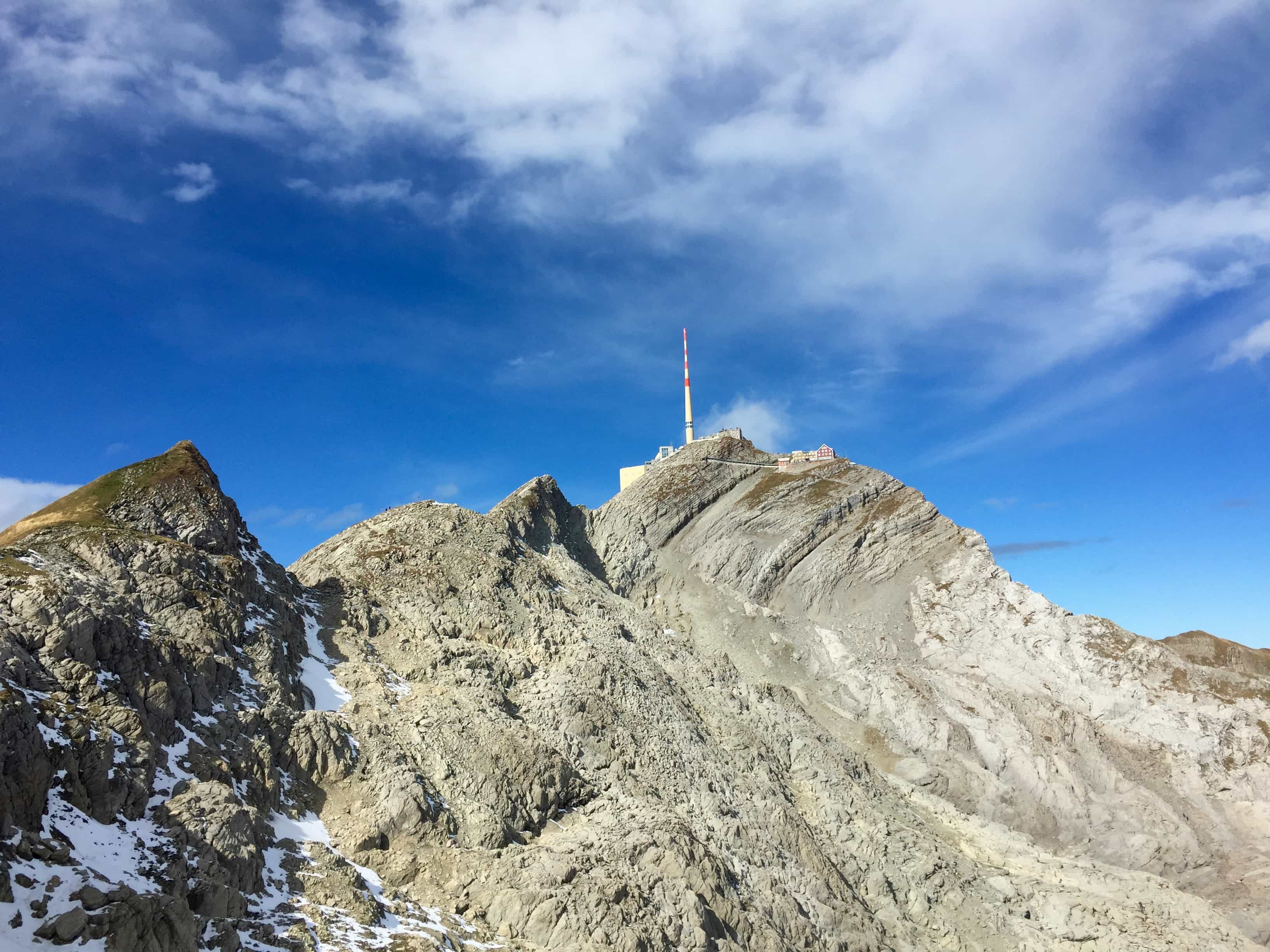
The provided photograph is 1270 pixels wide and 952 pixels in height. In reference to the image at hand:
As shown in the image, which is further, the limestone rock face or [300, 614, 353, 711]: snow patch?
[300, 614, 353, 711]: snow patch

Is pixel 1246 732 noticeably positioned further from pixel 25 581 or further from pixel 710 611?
pixel 25 581

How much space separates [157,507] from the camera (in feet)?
143

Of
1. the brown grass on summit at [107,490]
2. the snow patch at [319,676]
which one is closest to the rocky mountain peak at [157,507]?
the brown grass on summit at [107,490]

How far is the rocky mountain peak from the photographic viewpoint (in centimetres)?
4112

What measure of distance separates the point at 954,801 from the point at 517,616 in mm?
31619

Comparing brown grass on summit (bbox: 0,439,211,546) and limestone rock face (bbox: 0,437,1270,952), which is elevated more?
brown grass on summit (bbox: 0,439,211,546)

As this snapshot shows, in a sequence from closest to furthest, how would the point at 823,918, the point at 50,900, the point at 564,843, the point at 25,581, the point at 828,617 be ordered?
1. the point at 50,900
2. the point at 25,581
3. the point at 564,843
4. the point at 823,918
5. the point at 828,617

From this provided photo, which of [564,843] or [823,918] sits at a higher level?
[564,843]

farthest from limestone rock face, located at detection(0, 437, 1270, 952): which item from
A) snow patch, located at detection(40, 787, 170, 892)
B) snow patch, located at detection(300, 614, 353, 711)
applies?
snow patch, located at detection(300, 614, 353, 711)

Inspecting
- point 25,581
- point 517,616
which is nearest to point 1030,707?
point 517,616

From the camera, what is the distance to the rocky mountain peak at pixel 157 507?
41.1 m

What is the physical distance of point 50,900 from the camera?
67.6 ft

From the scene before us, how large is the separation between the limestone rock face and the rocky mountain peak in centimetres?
22

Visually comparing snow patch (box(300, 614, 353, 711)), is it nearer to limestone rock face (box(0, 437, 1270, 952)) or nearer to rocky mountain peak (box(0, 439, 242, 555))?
limestone rock face (box(0, 437, 1270, 952))
